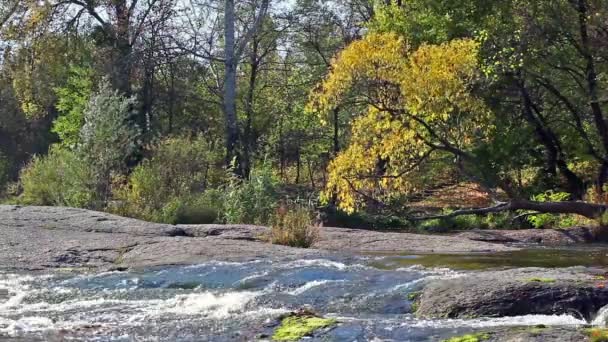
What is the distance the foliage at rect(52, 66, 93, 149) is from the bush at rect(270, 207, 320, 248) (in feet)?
A: 62.1

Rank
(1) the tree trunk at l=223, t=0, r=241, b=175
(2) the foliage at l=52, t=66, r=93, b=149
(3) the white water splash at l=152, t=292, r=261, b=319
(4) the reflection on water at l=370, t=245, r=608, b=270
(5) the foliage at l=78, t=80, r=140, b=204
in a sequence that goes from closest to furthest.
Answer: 1. (3) the white water splash at l=152, t=292, r=261, b=319
2. (4) the reflection on water at l=370, t=245, r=608, b=270
3. (5) the foliage at l=78, t=80, r=140, b=204
4. (1) the tree trunk at l=223, t=0, r=241, b=175
5. (2) the foliage at l=52, t=66, r=93, b=149

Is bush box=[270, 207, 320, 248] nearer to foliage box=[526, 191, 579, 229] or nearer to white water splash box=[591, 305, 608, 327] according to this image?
foliage box=[526, 191, 579, 229]

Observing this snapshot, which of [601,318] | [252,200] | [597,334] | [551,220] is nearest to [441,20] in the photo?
[551,220]

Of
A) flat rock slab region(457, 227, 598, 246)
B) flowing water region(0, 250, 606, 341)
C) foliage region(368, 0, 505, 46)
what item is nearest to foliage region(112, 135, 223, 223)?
foliage region(368, 0, 505, 46)

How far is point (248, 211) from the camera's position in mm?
21438

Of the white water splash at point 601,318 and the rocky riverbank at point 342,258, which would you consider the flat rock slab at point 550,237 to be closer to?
the rocky riverbank at point 342,258

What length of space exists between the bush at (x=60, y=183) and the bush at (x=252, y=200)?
4.04 metres

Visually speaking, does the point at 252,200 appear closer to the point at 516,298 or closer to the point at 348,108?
the point at 348,108

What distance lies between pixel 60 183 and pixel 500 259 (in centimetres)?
1455

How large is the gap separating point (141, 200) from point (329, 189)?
6220mm

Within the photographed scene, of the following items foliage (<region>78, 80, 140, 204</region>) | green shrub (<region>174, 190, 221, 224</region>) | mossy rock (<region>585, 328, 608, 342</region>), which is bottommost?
mossy rock (<region>585, 328, 608, 342</region>)

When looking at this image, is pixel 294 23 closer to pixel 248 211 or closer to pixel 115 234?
pixel 248 211

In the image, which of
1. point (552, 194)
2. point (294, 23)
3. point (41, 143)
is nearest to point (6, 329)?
point (552, 194)

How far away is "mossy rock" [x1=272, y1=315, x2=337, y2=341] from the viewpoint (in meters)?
7.80
